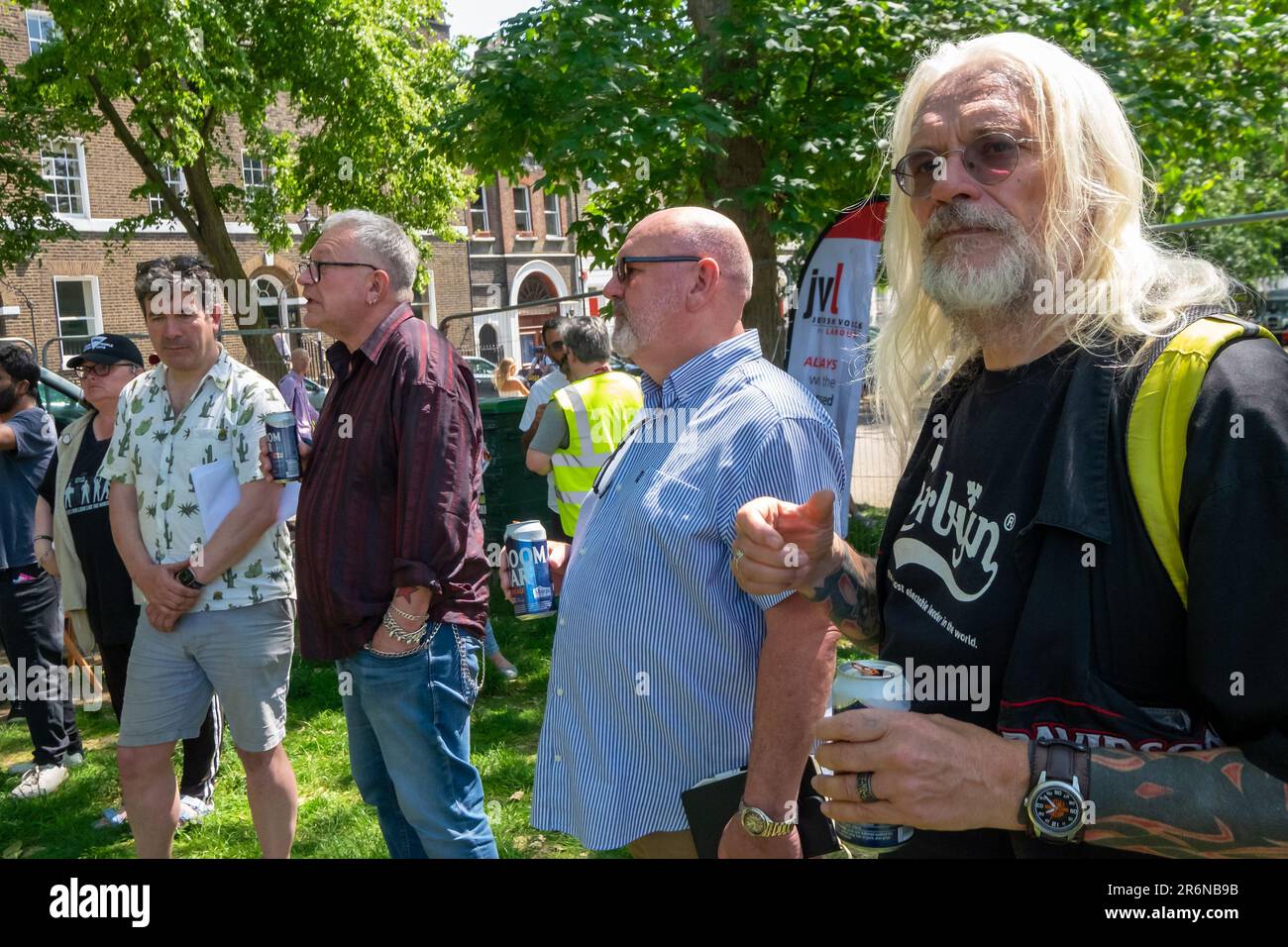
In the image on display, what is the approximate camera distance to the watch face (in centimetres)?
133

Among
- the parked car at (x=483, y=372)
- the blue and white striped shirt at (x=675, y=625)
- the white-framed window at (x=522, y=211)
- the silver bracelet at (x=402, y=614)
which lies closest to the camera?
the blue and white striped shirt at (x=675, y=625)

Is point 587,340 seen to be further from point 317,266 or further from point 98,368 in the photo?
point 317,266

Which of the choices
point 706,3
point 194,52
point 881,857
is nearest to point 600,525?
point 881,857

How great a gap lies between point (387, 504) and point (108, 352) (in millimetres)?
2471

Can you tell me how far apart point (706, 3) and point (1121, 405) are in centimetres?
724

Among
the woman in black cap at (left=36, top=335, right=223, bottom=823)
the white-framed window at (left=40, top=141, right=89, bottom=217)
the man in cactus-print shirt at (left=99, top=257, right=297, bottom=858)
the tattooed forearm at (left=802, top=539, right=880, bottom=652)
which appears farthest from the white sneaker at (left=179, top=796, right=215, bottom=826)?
the white-framed window at (left=40, top=141, right=89, bottom=217)

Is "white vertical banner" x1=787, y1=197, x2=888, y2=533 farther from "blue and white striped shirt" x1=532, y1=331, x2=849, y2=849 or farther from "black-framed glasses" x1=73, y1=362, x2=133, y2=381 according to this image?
"black-framed glasses" x1=73, y1=362, x2=133, y2=381

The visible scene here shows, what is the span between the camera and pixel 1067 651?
4.54ft

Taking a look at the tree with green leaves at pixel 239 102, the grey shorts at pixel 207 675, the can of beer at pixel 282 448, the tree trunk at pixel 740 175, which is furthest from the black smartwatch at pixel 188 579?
the tree with green leaves at pixel 239 102

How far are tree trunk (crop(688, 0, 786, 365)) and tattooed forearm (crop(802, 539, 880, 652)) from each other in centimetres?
557

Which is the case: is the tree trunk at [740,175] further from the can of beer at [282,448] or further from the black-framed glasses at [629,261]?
the black-framed glasses at [629,261]

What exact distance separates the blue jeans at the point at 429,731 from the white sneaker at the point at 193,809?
2.08 metres

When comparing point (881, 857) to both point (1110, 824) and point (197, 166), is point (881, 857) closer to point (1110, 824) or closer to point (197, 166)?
point (1110, 824)

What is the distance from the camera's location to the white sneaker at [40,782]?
17.7ft
